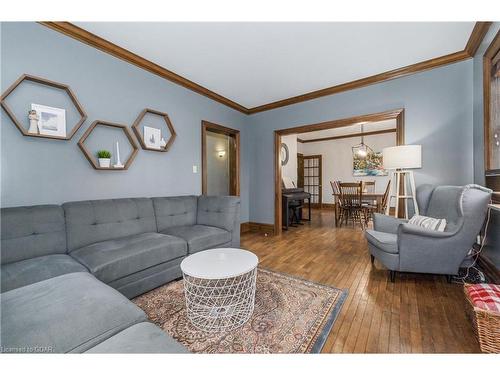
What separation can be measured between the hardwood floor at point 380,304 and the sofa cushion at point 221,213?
0.66 metres

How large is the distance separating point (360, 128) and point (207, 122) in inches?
202

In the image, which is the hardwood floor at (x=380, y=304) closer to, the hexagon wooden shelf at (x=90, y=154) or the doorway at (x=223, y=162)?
the doorway at (x=223, y=162)

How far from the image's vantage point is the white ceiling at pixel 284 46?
202cm

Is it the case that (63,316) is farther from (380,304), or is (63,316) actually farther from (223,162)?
(223,162)

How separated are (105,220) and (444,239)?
10.6 ft

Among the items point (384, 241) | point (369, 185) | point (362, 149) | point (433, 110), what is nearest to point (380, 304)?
point (384, 241)

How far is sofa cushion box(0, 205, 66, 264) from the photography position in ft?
4.85

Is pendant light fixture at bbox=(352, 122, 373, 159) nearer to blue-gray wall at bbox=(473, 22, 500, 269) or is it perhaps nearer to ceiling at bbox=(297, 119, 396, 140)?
ceiling at bbox=(297, 119, 396, 140)

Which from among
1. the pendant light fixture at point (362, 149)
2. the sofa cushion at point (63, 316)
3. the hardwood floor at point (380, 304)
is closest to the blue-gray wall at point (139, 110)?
the sofa cushion at point (63, 316)

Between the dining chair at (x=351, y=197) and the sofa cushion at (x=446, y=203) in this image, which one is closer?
the sofa cushion at (x=446, y=203)

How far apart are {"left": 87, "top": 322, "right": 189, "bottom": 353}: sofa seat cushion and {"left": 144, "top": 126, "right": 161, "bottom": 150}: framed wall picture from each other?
2.36 m

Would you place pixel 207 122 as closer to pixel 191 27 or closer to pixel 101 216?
pixel 191 27

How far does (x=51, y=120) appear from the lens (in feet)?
6.35

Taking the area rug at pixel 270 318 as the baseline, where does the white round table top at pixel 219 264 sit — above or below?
above
